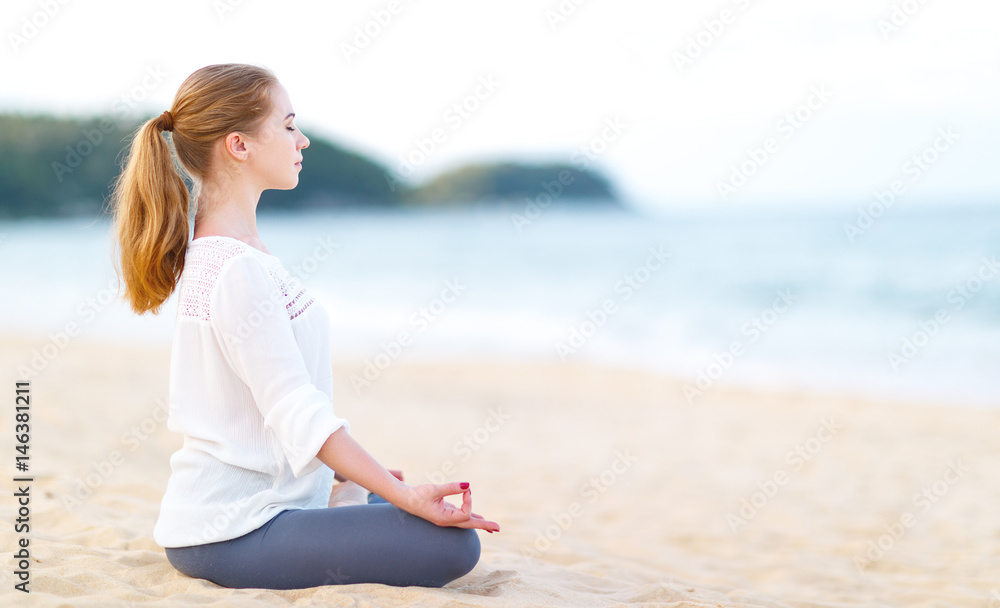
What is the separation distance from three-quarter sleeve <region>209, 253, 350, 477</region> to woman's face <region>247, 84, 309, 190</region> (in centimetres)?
33

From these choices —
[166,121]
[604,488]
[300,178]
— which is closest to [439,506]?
[166,121]

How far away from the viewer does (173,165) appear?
208 centimetres

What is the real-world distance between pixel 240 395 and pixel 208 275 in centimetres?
33

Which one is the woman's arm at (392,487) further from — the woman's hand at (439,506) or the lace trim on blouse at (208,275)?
the lace trim on blouse at (208,275)

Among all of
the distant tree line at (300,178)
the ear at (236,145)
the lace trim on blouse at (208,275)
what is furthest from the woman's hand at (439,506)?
the distant tree line at (300,178)

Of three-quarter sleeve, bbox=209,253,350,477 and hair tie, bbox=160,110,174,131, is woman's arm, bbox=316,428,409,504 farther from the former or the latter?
hair tie, bbox=160,110,174,131

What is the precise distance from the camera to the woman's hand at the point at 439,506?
6.46 ft

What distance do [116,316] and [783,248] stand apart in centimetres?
1956

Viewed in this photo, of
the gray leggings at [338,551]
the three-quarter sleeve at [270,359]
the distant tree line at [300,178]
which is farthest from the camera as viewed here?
the distant tree line at [300,178]

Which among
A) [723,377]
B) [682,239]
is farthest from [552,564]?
[682,239]

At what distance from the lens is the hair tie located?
211 cm

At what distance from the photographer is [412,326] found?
13469mm

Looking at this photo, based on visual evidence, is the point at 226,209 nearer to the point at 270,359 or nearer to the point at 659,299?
the point at 270,359

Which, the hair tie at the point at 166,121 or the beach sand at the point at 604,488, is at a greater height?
the hair tie at the point at 166,121
